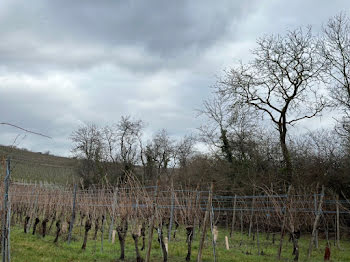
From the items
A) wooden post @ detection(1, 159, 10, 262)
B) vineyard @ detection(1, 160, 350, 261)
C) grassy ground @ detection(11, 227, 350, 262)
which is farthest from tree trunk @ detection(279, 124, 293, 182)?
wooden post @ detection(1, 159, 10, 262)

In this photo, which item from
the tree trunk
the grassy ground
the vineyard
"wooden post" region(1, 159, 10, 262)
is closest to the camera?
"wooden post" region(1, 159, 10, 262)

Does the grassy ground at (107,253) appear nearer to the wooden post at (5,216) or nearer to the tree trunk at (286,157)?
the wooden post at (5,216)

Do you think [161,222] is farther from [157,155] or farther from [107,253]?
[157,155]

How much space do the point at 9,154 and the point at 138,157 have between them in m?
27.2

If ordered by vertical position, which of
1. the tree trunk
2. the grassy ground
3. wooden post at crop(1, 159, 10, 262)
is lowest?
the grassy ground

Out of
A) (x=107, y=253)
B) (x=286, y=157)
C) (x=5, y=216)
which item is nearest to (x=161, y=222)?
(x=107, y=253)

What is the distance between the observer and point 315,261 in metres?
9.02

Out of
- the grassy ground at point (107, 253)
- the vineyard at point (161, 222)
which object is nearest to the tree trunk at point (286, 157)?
the vineyard at point (161, 222)

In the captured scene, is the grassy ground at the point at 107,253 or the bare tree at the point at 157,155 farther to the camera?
the bare tree at the point at 157,155

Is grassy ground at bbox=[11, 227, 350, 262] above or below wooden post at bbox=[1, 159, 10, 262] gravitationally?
below

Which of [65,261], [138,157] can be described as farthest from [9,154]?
[138,157]

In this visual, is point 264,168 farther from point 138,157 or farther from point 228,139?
point 138,157

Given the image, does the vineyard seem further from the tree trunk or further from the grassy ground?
the tree trunk

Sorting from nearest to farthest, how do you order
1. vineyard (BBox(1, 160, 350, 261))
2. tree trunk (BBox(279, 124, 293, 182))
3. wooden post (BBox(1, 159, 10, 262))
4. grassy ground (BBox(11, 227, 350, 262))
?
wooden post (BBox(1, 159, 10, 262)) → vineyard (BBox(1, 160, 350, 261)) → grassy ground (BBox(11, 227, 350, 262)) → tree trunk (BBox(279, 124, 293, 182))
